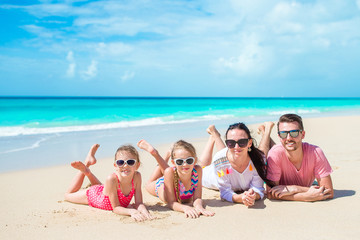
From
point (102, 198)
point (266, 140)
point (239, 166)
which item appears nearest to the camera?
point (102, 198)

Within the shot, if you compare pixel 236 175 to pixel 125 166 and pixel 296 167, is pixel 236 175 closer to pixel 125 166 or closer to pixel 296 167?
pixel 296 167

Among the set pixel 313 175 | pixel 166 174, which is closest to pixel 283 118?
pixel 313 175

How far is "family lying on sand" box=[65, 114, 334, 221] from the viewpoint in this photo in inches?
169

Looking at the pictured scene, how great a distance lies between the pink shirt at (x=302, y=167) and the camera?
442cm

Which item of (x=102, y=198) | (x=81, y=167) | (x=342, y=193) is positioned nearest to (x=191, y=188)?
(x=102, y=198)

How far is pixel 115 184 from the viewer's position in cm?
429

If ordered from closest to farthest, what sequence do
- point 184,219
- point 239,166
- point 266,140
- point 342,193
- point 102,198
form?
point 184,219, point 102,198, point 239,166, point 342,193, point 266,140

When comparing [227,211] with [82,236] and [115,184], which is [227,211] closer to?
[115,184]

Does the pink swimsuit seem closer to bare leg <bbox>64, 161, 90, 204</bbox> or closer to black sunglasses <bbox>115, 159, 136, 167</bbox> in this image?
bare leg <bbox>64, 161, 90, 204</bbox>

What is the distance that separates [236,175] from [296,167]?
805 millimetres

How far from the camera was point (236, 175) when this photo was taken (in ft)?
15.1

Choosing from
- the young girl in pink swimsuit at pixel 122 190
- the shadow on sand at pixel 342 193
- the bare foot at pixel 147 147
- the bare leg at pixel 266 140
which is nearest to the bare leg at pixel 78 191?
the young girl in pink swimsuit at pixel 122 190

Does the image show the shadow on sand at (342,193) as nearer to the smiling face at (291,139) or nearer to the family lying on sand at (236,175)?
the family lying on sand at (236,175)

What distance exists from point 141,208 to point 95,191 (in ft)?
2.76
